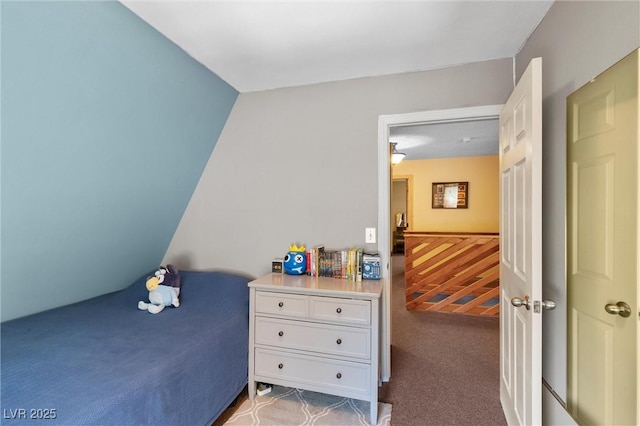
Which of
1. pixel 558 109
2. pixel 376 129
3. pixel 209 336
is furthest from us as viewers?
pixel 376 129

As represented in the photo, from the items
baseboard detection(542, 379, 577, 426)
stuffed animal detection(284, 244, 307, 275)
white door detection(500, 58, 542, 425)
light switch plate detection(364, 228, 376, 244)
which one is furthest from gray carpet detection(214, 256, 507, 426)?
light switch plate detection(364, 228, 376, 244)

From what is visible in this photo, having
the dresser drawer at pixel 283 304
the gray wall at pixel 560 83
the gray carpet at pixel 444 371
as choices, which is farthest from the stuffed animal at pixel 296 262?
the gray wall at pixel 560 83

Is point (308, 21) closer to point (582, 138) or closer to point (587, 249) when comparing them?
point (582, 138)

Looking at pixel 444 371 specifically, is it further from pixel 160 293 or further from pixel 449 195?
pixel 449 195

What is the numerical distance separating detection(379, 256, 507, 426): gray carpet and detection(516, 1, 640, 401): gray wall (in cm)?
66

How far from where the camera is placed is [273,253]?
8.35 ft

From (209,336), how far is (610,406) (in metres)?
1.84

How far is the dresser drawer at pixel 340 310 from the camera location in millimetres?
1808

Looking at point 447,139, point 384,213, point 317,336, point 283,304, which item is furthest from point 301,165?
point 447,139

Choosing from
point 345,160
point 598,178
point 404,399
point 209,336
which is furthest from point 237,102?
point 404,399

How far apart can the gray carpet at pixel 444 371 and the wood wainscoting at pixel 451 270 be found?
0.30 m

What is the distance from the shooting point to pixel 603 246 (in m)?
1.08

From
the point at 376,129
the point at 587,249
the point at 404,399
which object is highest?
the point at 376,129

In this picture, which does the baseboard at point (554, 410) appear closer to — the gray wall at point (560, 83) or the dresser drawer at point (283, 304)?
the gray wall at point (560, 83)
